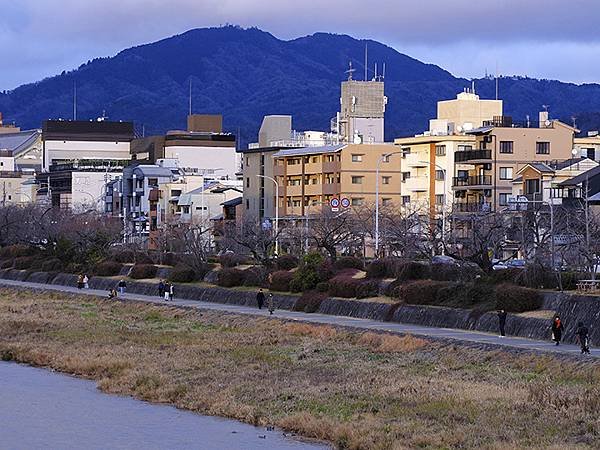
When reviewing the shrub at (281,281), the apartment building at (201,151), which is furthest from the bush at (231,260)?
the apartment building at (201,151)

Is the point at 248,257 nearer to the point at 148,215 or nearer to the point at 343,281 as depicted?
the point at 343,281

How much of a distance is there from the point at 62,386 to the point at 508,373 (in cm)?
1058

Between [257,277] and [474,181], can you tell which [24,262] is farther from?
[257,277]

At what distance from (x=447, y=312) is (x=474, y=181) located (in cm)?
3491

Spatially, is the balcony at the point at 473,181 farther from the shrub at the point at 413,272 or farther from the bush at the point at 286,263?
the shrub at the point at 413,272

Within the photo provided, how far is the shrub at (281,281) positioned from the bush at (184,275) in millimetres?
8971

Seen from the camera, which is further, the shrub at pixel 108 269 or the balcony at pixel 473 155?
the balcony at pixel 473 155

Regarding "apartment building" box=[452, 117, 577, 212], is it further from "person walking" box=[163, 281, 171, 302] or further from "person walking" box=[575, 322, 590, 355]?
"person walking" box=[575, 322, 590, 355]

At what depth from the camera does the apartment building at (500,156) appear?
2800 inches

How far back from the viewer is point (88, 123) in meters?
140

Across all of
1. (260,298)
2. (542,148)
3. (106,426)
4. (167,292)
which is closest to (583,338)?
(106,426)

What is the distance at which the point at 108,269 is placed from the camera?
6900 centimetres

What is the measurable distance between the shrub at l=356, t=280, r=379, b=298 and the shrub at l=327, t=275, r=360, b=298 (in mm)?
332

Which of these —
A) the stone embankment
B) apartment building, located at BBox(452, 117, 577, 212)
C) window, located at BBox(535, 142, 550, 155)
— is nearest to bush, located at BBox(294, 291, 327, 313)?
the stone embankment
